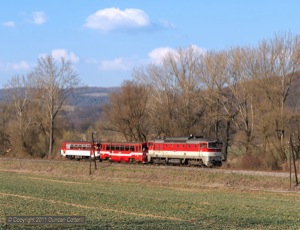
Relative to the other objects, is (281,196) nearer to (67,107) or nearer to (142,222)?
(142,222)

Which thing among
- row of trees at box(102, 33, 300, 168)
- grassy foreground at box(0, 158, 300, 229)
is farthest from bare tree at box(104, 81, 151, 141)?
grassy foreground at box(0, 158, 300, 229)

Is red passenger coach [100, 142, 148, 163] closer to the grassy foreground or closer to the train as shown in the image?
the train

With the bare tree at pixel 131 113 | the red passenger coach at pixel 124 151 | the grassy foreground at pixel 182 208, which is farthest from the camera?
the bare tree at pixel 131 113

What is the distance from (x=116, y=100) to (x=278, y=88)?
2988 cm

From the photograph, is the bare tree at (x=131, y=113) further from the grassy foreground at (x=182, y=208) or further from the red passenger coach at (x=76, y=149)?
the grassy foreground at (x=182, y=208)

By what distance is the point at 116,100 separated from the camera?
79.0 metres

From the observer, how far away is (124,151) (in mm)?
59500

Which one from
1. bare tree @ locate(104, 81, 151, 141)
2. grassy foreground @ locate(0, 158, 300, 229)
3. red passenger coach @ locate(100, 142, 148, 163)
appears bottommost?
grassy foreground @ locate(0, 158, 300, 229)

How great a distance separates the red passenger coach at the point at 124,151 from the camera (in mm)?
58000

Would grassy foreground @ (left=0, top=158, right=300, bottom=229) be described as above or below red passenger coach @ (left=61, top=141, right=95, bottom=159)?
below

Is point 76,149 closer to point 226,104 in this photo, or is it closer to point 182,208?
point 226,104

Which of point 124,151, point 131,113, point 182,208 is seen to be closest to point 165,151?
point 124,151

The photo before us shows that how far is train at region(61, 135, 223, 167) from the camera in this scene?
5169cm

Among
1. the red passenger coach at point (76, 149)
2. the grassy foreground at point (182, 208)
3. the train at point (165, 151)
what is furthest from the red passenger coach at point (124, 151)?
the grassy foreground at point (182, 208)
